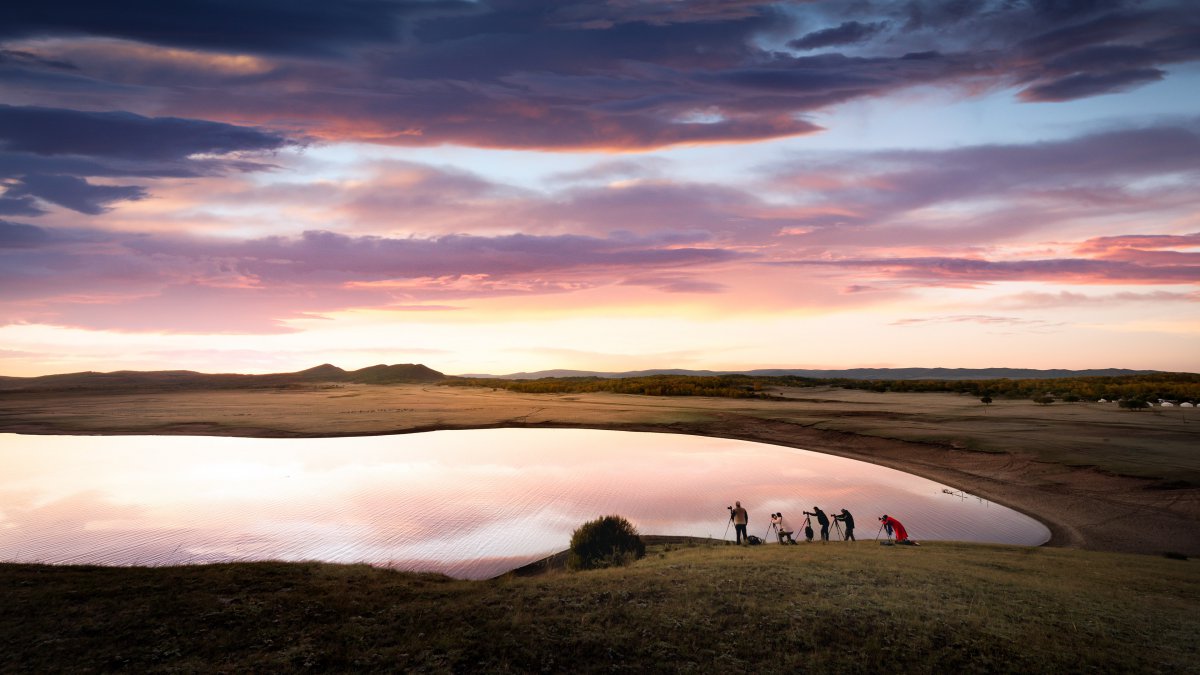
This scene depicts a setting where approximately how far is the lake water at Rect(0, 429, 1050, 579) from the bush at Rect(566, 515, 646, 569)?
2208mm

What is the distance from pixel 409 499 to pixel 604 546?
13.5 meters

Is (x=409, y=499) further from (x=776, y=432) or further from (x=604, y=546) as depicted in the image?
(x=776, y=432)

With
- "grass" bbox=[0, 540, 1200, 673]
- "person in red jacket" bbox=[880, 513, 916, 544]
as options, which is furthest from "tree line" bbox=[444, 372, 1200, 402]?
"grass" bbox=[0, 540, 1200, 673]

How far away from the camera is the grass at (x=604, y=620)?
9.36 m

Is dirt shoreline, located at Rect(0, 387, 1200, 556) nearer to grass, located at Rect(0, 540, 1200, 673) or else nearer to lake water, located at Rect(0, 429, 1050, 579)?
lake water, located at Rect(0, 429, 1050, 579)

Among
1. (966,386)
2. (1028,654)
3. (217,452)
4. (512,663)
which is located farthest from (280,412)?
(966,386)

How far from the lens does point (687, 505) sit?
28078 millimetres

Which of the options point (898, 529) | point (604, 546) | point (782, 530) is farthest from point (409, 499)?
point (898, 529)

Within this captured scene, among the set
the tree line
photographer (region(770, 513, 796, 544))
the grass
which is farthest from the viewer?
the tree line

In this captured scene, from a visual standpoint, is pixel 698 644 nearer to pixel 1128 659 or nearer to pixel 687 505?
pixel 1128 659

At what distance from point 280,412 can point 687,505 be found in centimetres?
5933

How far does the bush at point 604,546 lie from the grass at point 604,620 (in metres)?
3.38

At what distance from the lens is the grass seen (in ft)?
30.7

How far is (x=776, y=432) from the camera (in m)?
52.5
